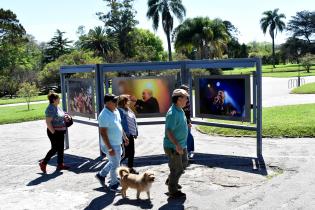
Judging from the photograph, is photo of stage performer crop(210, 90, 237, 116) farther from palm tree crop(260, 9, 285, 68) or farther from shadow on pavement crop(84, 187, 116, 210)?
palm tree crop(260, 9, 285, 68)

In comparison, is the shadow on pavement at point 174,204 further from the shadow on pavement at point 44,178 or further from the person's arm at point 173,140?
the shadow on pavement at point 44,178

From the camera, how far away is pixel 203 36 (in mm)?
53750

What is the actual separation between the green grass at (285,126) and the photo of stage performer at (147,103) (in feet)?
10.1

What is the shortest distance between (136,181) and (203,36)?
4839 centimetres

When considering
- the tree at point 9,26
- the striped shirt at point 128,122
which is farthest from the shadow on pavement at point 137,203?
the tree at point 9,26

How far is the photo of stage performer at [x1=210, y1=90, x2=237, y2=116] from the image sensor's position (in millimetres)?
9898

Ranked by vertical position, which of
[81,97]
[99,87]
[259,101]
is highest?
[99,87]

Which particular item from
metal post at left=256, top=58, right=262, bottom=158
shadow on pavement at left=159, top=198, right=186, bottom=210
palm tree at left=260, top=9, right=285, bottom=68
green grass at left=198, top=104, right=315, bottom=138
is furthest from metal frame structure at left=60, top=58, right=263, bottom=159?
palm tree at left=260, top=9, right=285, bottom=68

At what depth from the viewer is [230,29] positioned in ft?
328

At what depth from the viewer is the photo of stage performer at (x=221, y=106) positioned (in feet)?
32.5

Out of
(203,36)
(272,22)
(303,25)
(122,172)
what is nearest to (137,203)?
(122,172)

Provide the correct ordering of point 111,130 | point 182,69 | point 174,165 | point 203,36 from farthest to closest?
point 203,36, point 182,69, point 111,130, point 174,165

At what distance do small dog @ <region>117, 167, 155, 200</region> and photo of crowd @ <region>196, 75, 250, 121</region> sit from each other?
3.72 m

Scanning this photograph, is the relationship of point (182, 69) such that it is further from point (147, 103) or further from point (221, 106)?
point (221, 106)
